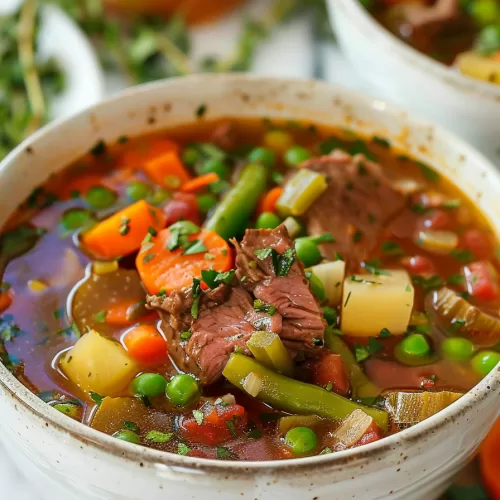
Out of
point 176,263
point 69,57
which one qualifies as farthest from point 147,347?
point 69,57

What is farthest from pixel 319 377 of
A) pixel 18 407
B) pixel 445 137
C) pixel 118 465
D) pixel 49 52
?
pixel 49 52

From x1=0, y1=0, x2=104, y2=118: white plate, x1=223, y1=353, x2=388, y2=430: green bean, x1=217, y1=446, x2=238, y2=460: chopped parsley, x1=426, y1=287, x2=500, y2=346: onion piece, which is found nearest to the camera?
x1=217, y1=446, x2=238, y2=460: chopped parsley

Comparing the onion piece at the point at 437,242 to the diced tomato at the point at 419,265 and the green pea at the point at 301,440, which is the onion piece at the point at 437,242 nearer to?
the diced tomato at the point at 419,265

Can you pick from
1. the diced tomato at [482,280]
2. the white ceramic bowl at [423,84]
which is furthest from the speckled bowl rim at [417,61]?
the diced tomato at [482,280]

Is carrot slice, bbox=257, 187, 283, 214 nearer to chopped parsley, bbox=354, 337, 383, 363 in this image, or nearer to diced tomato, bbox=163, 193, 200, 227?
diced tomato, bbox=163, 193, 200, 227

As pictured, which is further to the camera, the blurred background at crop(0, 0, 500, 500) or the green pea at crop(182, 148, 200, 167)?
the blurred background at crop(0, 0, 500, 500)

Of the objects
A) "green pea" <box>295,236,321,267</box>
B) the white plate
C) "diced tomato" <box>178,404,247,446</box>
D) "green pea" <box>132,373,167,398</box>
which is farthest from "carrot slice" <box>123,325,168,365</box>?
the white plate

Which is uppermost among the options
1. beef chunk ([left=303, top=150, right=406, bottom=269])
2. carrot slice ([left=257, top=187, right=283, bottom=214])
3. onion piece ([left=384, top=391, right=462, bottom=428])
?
carrot slice ([left=257, top=187, right=283, bottom=214])

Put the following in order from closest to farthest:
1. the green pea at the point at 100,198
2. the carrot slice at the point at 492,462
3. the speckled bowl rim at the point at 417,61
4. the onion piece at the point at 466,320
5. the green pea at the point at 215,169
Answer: the onion piece at the point at 466,320 → the carrot slice at the point at 492,462 → the green pea at the point at 100,198 → the green pea at the point at 215,169 → the speckled bowl rim at the point at 417,61
